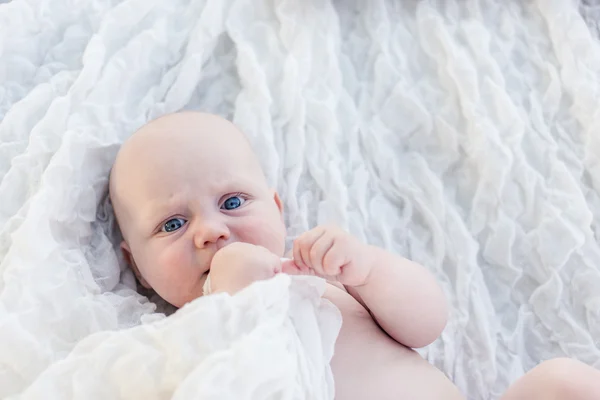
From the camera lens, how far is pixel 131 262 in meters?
1.04

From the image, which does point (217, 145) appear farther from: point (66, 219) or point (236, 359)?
point (236, 359)

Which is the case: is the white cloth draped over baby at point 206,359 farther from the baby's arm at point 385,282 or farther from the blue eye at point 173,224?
the blue eye at point 173,224

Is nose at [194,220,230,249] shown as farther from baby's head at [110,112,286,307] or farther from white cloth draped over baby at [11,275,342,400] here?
white cloth draped over baby at [11,275,342,400]

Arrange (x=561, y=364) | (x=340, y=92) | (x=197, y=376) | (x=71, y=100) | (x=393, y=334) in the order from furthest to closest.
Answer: (x=340, y=92), (x=71, y=100), (x=393, y=334), (x=561, y=364), (x=197, y=376)

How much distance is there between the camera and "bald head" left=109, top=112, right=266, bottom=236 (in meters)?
0.95

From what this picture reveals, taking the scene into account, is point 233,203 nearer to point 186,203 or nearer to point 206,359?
point 186,203

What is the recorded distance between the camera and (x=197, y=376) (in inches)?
26.7

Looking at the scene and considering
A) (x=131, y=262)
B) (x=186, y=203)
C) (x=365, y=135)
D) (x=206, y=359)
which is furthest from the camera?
(x=365, y=135)

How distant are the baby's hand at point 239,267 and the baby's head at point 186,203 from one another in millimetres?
60

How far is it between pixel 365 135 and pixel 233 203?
0.30m

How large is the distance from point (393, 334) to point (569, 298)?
0.29 meters

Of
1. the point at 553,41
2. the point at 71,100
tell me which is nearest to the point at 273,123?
the point at 71,100

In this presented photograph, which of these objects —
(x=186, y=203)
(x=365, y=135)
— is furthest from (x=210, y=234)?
(x=365, y=135)

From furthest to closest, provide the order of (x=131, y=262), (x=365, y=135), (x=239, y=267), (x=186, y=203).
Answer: (x=365, y=135)
(x=131, y=262)
(x=186, y=203)
(x=239, y=267)
